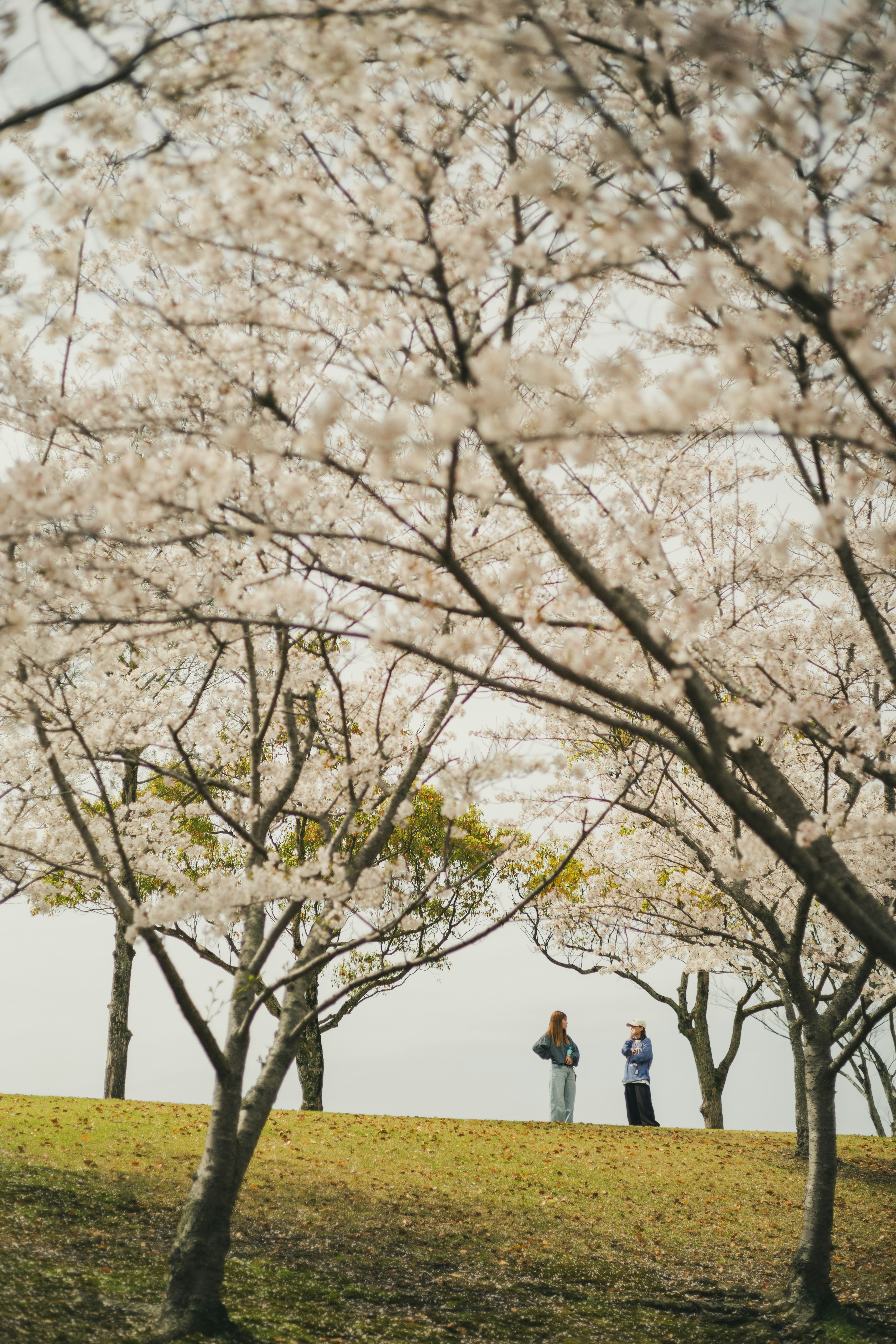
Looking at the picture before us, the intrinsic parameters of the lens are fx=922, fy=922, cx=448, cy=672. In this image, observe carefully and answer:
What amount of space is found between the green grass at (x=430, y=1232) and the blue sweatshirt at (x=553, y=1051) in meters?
1.23

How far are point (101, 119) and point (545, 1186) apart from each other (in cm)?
992

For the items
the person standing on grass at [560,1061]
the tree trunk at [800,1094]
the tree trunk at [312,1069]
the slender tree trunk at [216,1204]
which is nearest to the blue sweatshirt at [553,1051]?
the person standing on grass at [560,1061]

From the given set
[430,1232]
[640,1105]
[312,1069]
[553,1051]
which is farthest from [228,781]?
[312,1069]

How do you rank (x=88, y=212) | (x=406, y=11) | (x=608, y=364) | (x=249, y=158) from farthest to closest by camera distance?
(x=88, y=212) → (x=249, y=158) → (x=608, y=364) → (x=406, y=11)

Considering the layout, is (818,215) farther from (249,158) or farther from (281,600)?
(281,600)

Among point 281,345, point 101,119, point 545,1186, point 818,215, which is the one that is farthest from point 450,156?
point 545,1186

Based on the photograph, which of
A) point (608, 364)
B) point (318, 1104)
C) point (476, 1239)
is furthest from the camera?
point (318, 1104)

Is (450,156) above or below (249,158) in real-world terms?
below

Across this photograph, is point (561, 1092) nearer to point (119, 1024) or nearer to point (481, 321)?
point (119, 1024)

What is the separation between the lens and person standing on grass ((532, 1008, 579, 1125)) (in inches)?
528

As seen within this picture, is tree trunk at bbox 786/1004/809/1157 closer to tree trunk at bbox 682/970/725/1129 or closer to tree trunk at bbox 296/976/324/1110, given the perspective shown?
tree trunk at bbox 682/970/725/1129

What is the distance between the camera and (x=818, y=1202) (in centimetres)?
663

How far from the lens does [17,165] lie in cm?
379

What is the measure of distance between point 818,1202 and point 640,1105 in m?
7.87
